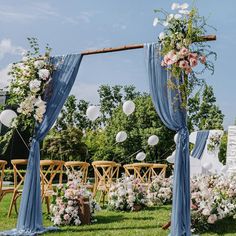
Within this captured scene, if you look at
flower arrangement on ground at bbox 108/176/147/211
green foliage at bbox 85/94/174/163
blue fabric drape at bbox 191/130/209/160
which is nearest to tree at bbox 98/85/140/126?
green foliage at bbox 85/94/174/163

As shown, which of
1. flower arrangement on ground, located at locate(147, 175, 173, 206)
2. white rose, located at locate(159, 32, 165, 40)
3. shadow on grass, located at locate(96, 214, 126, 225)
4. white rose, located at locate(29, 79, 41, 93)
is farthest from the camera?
flower arrangement on ground, located at locate(147, 175, 173, 206)

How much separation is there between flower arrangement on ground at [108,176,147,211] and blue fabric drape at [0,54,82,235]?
2058 mm

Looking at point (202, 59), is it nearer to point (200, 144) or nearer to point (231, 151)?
point (231, 151)

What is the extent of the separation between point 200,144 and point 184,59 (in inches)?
347

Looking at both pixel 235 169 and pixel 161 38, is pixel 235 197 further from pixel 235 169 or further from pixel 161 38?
pixel 235 169

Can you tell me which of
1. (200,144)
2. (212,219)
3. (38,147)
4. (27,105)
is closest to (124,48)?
(27,105)

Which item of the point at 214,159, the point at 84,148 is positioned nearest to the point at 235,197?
the point at 214,159

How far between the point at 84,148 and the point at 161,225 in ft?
47.0

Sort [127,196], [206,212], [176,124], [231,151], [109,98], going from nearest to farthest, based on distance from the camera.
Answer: [176,124] → [206,212] → [127,196] → [231,151] → [109,98]

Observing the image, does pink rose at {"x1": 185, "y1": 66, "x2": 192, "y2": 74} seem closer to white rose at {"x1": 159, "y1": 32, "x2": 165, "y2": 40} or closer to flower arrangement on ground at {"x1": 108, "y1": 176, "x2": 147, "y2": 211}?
white rose at {"x1": 159, "y1": 32, "x2": 165, "y2": 40}

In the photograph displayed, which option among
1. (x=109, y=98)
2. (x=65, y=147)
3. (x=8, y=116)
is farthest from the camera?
(x=109, y=98)

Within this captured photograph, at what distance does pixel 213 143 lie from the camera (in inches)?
494

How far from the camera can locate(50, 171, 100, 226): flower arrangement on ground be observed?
222 inches

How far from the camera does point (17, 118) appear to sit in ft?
18.9
